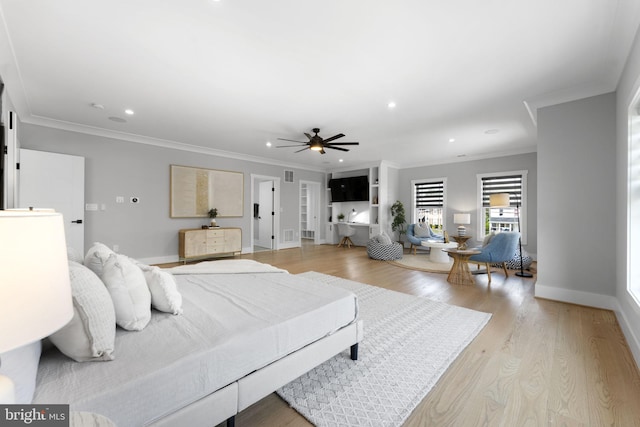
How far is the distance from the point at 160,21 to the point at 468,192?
7.06 metres

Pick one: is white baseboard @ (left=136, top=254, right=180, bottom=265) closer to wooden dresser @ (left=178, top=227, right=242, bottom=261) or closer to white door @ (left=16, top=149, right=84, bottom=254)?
wooden dresser @ (left=178, top=227, right=242, bottom=261)

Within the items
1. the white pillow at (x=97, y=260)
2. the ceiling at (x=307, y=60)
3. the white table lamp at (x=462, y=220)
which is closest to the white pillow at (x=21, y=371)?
the white pillow at (x=97, y=260)

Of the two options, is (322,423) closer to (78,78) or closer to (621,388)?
(621,388)

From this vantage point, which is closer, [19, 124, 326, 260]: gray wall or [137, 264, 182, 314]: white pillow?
[137, 264, 182, 314]: white pillow

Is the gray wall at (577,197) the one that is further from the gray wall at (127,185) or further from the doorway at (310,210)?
the gray wall at (127,185)

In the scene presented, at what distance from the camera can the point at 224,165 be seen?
647 centimetres

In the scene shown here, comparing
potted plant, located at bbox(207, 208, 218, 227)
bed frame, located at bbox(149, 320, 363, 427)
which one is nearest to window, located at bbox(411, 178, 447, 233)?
potted plant, located at bbox(207, 208, 218, 227)

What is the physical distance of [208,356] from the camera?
1204mm

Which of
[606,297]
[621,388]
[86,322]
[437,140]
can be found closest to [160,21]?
[86,322]

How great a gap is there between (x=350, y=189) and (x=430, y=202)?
235 centimetres

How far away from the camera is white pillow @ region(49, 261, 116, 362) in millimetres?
1070

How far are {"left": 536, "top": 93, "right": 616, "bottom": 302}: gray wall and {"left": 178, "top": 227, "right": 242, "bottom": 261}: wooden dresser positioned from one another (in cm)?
560

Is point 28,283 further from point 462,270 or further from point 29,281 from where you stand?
point 462,270

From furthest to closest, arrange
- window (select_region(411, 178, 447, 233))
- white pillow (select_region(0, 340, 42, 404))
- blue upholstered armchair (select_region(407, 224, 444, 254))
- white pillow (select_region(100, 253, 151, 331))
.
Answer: window (select_region(411, 178, 447, 233)) < blue upholstered armchair (select_region(407, 224, 444, 254)) < white pillow (select_region(100, 253, 151, 331)) < white pillow (select_region(0, 340, 42, 404))
